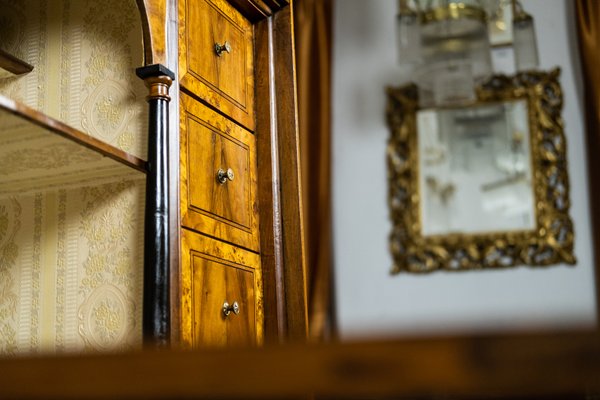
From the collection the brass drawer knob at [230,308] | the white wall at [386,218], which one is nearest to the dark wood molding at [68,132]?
the brass drawer knob at [230,308]

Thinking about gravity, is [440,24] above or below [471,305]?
above

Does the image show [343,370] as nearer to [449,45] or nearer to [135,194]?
[135,194]

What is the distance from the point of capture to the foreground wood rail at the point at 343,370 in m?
0.33

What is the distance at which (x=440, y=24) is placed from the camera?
2.52m

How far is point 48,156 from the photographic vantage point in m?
1.09

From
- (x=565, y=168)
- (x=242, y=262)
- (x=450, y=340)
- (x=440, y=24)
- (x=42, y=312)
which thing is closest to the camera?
(x=450, y=340)

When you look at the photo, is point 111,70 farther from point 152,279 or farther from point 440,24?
point 440,24

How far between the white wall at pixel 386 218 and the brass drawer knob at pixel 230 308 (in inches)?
60.4

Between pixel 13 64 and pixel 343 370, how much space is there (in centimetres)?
111

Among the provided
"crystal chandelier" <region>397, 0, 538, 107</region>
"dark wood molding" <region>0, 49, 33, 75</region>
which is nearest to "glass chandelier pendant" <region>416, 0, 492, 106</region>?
"crystal chandelier" <region>397, 0, 538, 107</region>

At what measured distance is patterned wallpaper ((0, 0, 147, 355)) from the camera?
3.77 ft

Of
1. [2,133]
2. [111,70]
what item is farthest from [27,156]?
[111,70]

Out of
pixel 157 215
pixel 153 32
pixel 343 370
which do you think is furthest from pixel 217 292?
pixel 343 370

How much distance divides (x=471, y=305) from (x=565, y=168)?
617 millimetres
